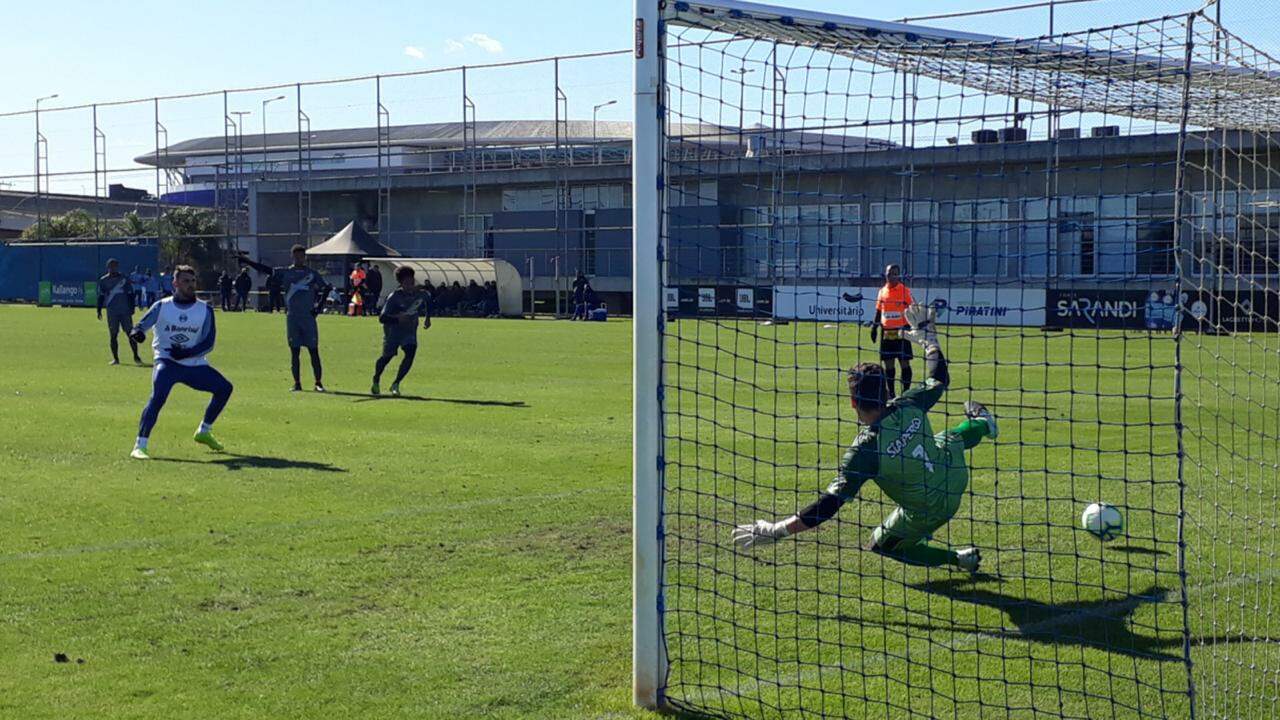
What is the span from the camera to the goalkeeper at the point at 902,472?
714cm

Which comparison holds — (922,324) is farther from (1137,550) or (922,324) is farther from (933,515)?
(1137,550)

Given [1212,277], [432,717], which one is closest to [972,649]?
[432,717]

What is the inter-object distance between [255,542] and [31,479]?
11.7 feet

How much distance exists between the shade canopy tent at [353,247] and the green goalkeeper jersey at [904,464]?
39.2 m

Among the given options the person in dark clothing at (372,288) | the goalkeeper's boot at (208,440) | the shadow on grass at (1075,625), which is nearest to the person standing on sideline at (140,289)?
the person in dark clothing at (372,288)

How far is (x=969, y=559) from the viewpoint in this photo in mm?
7637

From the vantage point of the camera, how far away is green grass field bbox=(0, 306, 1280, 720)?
5.79 metres

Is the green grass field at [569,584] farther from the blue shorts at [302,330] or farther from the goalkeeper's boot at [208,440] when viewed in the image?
the blue shorts at [302,330]

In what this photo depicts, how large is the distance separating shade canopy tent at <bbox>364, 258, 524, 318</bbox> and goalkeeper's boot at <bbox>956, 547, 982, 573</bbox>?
127 ft

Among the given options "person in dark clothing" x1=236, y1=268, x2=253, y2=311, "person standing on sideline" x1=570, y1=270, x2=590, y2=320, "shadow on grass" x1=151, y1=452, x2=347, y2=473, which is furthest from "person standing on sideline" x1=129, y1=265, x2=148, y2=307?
"shadow on grass" x1=151, y1=452, x2=347, y2=473

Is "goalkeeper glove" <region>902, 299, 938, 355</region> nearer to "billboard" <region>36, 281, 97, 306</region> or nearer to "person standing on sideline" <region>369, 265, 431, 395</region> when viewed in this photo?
"person standing on sideline" <region>369, 265, 431, 395</region>

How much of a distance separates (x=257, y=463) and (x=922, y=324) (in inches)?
269

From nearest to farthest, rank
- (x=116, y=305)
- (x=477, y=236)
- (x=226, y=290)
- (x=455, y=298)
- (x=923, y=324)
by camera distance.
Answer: (x=923, y=324), (x=116, y=305), (x=455, y=298), (x=226, y=290), (x=477, y=236)

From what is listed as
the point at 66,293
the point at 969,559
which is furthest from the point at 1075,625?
the point at 66,293
